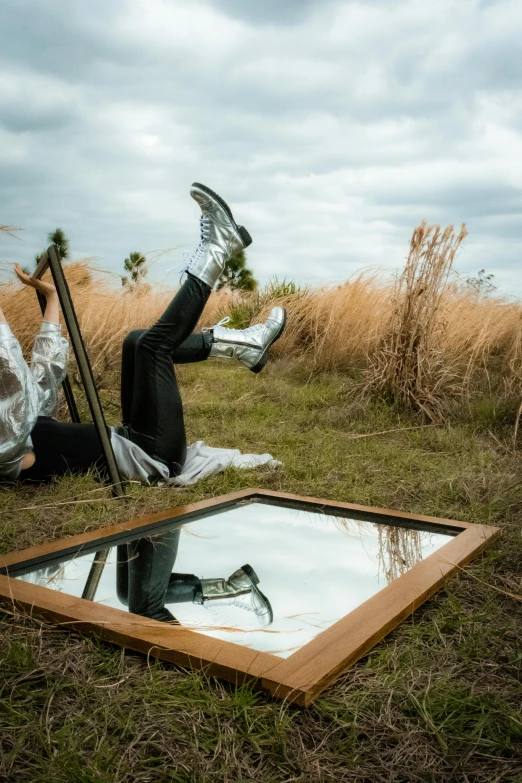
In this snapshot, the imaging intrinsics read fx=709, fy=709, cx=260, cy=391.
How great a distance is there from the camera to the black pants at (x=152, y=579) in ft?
4.76

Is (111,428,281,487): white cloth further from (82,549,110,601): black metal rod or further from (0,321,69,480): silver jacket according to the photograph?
(82,549,110,601): black metal rod

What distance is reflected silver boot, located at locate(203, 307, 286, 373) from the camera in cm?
260

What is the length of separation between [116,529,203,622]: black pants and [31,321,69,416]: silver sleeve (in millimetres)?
884

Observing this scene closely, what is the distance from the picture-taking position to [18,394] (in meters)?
2.25

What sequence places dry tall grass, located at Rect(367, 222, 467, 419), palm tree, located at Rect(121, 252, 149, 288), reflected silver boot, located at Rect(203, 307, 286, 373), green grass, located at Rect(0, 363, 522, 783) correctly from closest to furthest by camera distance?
green grass, located at Rect(0, 363, 522, 783)
reflected silver boot, located at Rect(203, 307, 286, 373)
dry tall grass, located at Rect(367, 222, 467, 419)
palm tree, located at Rect(121, 252, 149, 288)

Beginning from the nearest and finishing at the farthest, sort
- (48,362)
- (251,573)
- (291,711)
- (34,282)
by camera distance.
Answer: (291,711), (251,573), (34,282), (48,362)

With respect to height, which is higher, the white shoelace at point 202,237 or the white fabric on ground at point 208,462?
the white shoelace at point 202,237

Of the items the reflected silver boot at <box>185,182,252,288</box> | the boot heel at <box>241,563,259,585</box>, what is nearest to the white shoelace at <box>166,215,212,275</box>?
the reflected silver boot at <box>185,182,252,288</box>

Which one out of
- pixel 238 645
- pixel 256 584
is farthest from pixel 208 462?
pixel 238 645

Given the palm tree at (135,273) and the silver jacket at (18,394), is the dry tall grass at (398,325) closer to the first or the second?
the palm tree at (135,273)

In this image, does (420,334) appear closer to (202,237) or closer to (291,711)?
(202,237)

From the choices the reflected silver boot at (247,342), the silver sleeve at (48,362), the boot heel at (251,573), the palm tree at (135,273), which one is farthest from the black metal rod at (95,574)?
the palm tree at (135,273)

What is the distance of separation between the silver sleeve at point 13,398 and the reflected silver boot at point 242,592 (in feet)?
3.18

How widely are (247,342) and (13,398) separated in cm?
86
